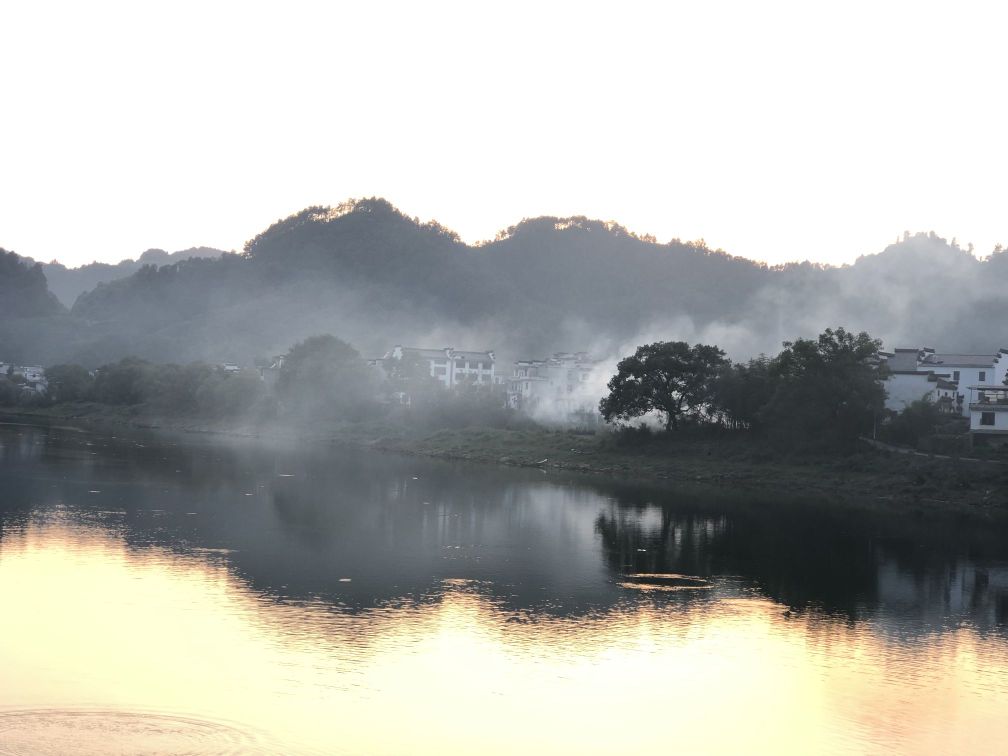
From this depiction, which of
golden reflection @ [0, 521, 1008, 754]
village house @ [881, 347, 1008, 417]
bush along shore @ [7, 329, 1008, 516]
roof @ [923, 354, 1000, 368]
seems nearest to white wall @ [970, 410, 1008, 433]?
bush along shore @ [7, 329, 1008, 516]

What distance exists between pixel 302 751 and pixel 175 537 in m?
17.9

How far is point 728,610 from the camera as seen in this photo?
26047 mm

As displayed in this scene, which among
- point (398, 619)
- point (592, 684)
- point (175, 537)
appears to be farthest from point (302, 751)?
point (175, 537)

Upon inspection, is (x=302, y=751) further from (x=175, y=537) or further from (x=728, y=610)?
(x=175, y=537)

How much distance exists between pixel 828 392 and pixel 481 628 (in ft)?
119

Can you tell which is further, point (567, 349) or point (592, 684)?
point (567, 349)

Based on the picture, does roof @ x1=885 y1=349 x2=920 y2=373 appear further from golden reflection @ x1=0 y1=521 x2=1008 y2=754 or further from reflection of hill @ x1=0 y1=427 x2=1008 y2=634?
golden reflection @ x1=0 y1=521 x2=1008 y2=754

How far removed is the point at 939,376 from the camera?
61281 mm

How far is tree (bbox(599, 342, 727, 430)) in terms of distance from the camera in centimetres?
6128

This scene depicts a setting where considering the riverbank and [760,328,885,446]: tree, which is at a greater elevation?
[760,328,885,446]: tree

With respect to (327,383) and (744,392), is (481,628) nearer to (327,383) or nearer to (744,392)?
(744,392)

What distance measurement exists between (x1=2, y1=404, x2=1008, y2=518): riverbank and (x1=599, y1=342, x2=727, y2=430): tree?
7.03 feet

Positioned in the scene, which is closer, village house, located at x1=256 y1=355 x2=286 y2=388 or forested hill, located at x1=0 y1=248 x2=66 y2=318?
village house, located at x1=256 y1=355 x2=286 y2=388

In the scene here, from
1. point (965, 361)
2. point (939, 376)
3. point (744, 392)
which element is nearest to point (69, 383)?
point (744, 392)
